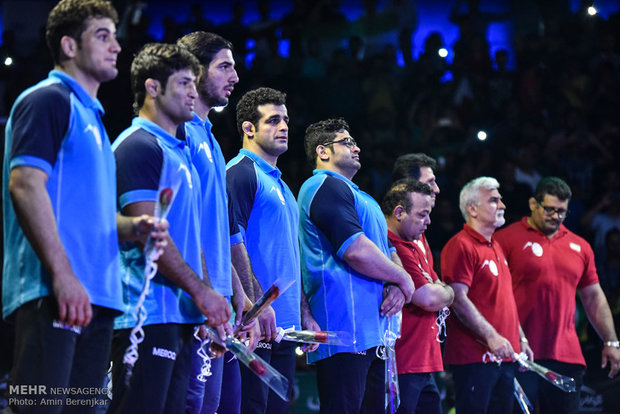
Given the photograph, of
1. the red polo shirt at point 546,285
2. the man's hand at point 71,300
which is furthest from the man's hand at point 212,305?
the red polo shirt at point 546,285

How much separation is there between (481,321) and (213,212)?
2.59 metres

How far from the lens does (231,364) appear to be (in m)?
3.82

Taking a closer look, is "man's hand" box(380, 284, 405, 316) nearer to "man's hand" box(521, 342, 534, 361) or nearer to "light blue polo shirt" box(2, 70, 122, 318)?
"man's hand" box(521, 342, 534, 361)

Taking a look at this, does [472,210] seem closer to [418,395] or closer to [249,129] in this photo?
[418,395]

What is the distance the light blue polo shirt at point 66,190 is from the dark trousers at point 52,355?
0.20ft

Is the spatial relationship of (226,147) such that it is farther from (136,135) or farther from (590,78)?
(136,135)

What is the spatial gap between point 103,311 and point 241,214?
4.90ft

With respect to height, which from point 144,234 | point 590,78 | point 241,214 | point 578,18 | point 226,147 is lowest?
point 144,234

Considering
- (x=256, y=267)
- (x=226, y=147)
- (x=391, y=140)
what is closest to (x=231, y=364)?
(x=256, y=267)

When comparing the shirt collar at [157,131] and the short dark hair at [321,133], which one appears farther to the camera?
the short dark hair at [321,133]

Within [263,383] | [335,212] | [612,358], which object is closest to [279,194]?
[335,212]

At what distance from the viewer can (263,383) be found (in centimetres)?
396

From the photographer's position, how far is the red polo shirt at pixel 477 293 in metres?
5.54

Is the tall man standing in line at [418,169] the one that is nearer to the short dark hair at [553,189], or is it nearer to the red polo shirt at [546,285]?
the red polo shirt at [546,285]
